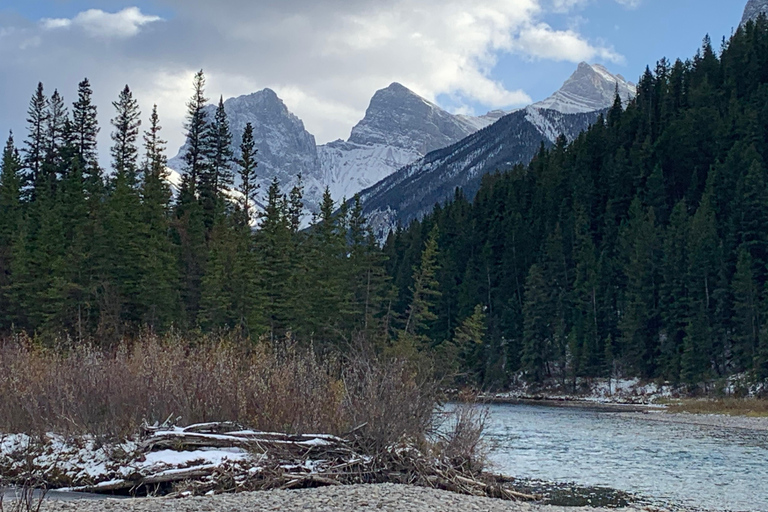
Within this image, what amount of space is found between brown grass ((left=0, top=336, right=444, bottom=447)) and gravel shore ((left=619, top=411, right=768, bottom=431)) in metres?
27.8

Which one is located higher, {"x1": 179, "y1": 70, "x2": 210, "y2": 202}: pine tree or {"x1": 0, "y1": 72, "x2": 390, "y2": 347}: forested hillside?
{"x1": 179, "y1": 70, "x2": 210, "y2": 202}: pine tree

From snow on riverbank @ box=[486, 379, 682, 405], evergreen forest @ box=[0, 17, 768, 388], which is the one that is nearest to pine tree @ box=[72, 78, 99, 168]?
evergreen forest @ box=[0, 17, 768, 388]

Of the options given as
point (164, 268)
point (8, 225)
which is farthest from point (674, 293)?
point (8, 225)

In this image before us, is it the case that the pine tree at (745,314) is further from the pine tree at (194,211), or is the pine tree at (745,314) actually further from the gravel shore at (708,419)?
the pine tree at (194,211)

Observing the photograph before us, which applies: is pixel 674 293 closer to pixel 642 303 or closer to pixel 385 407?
pixel 642 303

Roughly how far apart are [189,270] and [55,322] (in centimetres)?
1178

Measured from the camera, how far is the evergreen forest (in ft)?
138

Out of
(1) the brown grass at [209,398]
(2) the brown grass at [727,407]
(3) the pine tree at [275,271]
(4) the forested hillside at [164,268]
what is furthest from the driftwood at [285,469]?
(2) the brown grass at [727,407]

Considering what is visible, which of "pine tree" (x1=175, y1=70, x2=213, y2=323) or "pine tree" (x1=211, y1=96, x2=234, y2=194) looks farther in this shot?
"pine tree" (x1=211, y1=96, x2=234, y2=194)

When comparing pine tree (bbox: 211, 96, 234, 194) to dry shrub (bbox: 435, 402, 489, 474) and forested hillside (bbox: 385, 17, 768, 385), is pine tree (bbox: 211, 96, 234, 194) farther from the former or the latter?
dry shrub (bbox: 435, 402, 489, 474)

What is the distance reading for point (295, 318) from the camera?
150ft

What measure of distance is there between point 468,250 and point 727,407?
2316 inches

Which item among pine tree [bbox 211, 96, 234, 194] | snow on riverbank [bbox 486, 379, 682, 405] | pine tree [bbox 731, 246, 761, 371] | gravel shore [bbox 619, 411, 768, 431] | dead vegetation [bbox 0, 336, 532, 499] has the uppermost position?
pine tree [bbox 211, 96, 234, 194]

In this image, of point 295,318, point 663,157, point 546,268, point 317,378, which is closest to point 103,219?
point 295,318
